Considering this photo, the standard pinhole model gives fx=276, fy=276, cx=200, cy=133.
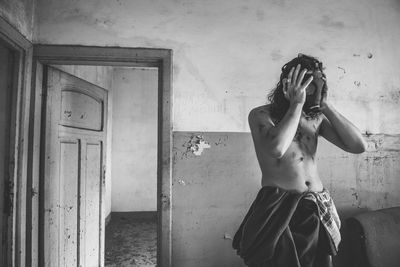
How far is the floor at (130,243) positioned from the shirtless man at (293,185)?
7.25ft

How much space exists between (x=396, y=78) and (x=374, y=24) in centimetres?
45

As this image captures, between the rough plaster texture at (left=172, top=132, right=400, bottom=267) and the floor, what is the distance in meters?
1.45

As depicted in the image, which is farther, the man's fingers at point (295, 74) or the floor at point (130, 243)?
the floor at point (130, 243)

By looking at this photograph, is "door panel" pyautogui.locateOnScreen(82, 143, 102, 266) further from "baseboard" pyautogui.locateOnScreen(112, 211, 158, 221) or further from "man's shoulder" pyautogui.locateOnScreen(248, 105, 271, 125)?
"baseboard" pyautogui.locateOnScreen(112, 211, 158, 221)

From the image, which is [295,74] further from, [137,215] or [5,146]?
[137,215]

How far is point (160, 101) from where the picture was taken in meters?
1.95

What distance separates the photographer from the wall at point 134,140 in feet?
16.2

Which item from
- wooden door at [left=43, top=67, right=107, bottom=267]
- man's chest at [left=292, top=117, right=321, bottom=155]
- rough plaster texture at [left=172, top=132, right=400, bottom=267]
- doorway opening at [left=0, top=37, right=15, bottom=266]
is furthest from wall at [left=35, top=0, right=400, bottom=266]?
man's chest at [left=292, top=117, right=321, bottom=155]

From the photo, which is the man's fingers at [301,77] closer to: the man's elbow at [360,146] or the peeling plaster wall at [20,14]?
the man's elbow at [360,146]

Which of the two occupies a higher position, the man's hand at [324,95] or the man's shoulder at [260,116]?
the man's hand at [324,95]

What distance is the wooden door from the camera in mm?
1928

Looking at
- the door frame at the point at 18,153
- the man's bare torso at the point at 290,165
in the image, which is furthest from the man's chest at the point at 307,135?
the door frame at the point at 18,153

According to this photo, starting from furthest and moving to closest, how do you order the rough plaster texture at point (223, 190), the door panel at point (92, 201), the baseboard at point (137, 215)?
1. the baseboard at point (137, 215)
2. the door panel at point (92, 201)
3. the rough plaster texture at point (223, 190)

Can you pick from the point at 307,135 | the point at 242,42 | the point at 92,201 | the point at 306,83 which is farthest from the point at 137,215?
the point at 306,83
